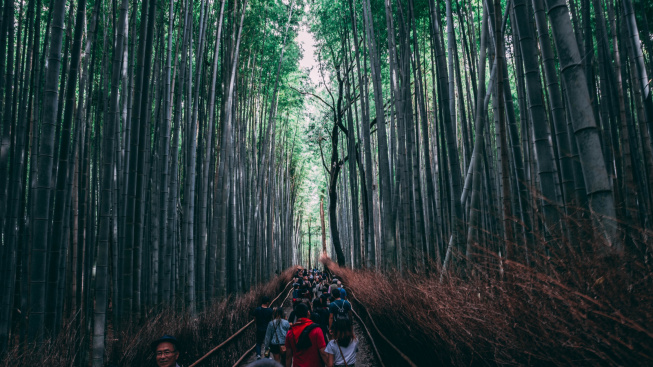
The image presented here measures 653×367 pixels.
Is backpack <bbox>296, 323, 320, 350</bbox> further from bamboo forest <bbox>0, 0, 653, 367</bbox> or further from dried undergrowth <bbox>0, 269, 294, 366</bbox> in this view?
dried undergrowth <bbox>0, 269, 294, 366</bbox>

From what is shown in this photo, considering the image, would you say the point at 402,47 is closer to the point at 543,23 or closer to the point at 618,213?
the point at 543,23

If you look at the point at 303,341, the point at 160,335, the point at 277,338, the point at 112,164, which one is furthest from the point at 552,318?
the point at 277,338

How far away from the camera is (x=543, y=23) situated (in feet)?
7.13

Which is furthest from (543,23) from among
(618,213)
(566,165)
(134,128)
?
(134,128)

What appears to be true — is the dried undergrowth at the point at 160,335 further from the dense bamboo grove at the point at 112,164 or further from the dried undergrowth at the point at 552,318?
the dried undergrowth at the point at 552,318

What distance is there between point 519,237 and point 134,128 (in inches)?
126

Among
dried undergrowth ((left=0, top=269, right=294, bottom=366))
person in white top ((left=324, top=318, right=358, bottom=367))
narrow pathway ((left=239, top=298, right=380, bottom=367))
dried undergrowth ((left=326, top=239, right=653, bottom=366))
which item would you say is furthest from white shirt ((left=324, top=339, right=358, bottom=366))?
narrow pathway ((left=239, top=298, right=380, bottom=367))

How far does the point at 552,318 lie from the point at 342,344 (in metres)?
2.12

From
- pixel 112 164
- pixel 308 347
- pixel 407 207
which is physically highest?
pixel 112 164

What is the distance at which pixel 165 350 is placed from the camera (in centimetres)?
215

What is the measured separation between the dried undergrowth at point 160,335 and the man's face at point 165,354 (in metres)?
0.53

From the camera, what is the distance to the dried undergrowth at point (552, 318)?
116cm

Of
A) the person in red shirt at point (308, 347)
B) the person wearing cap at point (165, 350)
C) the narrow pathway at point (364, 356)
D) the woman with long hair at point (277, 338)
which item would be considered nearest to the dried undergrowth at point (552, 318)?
the person in red shirt at point (308, 347)

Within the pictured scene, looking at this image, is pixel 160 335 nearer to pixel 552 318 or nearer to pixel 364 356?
pixel 552 318
